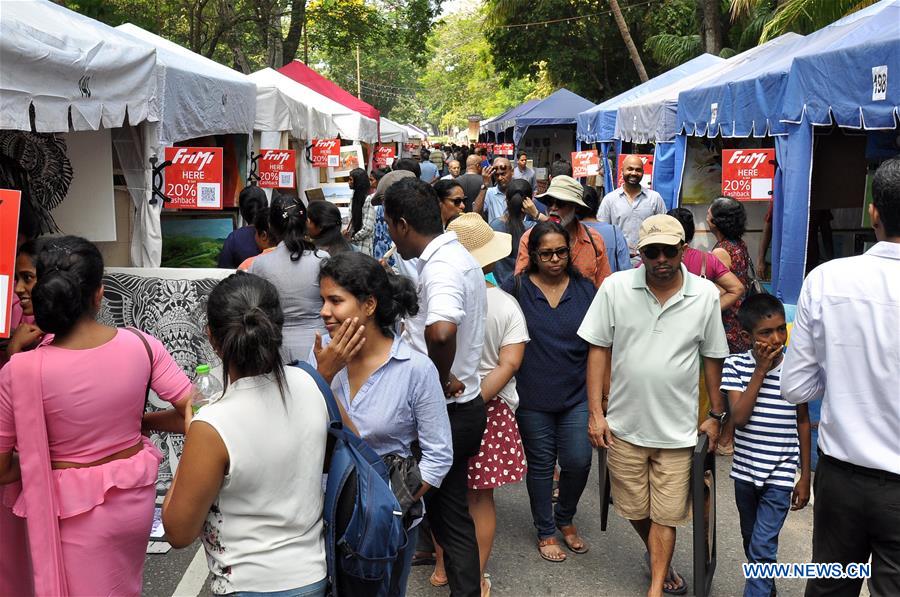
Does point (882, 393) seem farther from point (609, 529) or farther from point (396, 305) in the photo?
point (609, 529)

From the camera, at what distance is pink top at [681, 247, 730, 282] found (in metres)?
5.94

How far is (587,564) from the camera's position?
15.8 feet

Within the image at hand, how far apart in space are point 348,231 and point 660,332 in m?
6.52

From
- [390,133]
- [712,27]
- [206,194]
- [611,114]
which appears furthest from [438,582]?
[390,133]

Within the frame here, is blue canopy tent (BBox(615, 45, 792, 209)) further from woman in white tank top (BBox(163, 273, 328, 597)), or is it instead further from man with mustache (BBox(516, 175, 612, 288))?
woman in white tank top (BBox(163, 273, 328, 597))

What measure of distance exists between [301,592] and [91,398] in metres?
0.96

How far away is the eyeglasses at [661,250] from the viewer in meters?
4.05

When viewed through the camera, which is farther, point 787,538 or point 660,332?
point 787,538

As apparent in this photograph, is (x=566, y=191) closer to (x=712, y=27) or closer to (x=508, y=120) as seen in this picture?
(x=712, y=27)

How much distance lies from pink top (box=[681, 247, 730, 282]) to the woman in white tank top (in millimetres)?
3973

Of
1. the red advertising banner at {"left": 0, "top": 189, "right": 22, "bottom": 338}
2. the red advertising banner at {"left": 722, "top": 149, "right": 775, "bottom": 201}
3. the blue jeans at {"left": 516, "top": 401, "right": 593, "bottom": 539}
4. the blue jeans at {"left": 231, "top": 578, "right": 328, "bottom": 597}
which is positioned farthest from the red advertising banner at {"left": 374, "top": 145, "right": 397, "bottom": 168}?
the blue jeans at {"left": 231, "top": 578, "right": 328, "bottom": 597}

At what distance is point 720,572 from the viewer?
4676 mm

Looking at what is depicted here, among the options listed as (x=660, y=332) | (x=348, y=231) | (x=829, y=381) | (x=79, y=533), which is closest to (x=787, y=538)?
(x=660, y=332)

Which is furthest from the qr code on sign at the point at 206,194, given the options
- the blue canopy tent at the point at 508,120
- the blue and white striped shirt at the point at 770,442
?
the blue canopy tent at the point at 508,120
